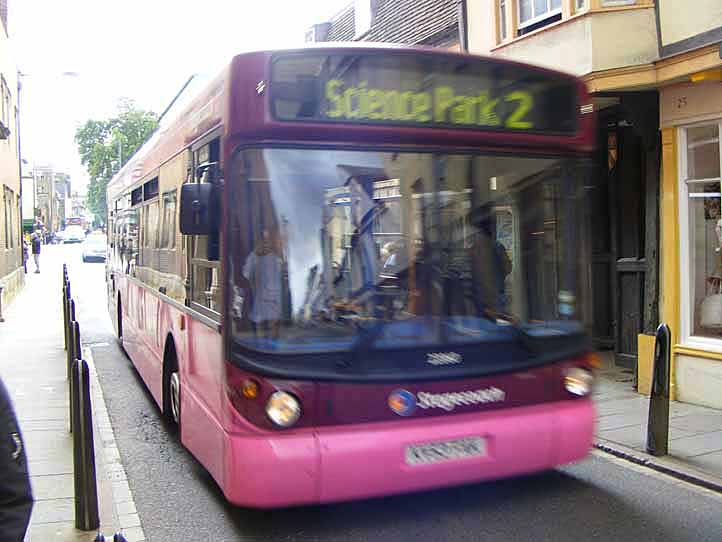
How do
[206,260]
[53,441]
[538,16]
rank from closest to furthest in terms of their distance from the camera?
[206,260]
[53,441]
[538,16]

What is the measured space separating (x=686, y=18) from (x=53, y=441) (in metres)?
7.54

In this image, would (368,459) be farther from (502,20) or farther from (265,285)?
(502,20)

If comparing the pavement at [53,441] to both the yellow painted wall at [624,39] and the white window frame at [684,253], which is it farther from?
the yellow painted wall at [624,39]

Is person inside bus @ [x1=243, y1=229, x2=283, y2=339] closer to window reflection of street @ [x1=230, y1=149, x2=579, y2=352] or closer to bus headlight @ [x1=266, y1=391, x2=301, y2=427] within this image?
window reflection of street @ [x1=230, y1=149, x2=579, y2=352]

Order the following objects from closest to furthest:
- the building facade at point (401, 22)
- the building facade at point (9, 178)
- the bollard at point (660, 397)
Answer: the bollard at point (660, 397) < the building facade at point (401, 22) < the building facade at point (9, 178)

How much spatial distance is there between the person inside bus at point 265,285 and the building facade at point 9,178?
15.5 m

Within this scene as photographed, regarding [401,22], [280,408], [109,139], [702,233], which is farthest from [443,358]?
[109,139]

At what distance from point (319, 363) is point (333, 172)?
1069 millimetres

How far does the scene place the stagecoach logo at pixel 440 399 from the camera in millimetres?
4516

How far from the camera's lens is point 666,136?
348 inches

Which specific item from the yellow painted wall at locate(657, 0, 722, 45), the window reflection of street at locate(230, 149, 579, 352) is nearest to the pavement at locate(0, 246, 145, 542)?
the window reflection of street at locate(230, 149, 579, 352)

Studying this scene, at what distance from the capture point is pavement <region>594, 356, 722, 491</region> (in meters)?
6.16

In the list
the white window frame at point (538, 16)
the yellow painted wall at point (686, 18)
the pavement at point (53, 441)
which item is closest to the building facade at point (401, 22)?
the white window frame at point (538, 16)

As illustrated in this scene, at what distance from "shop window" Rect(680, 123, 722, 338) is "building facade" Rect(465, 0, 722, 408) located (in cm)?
1
